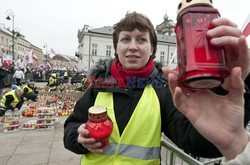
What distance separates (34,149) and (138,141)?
12.7 feet

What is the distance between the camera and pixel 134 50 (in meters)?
1.38

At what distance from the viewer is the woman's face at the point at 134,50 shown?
1.40 metres

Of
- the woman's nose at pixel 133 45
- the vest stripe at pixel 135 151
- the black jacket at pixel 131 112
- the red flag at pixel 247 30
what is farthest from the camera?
the red flag at pixel 247 30

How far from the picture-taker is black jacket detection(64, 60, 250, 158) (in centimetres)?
108

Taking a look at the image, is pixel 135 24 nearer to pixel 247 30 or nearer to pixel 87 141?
pixel 87 141

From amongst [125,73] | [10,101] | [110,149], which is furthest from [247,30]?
[10,101]

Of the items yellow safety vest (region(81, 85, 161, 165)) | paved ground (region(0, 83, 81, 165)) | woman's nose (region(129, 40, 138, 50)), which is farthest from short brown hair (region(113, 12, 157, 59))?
paved ground (region(0, 83, 81, 165))

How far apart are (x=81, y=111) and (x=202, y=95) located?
91cm

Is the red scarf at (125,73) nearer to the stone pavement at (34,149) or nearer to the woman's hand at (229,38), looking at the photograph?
the woman's hand at (229,38)

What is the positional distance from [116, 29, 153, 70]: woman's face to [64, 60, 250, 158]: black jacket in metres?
0.15

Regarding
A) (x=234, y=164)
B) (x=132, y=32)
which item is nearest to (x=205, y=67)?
(x=234, y=164)

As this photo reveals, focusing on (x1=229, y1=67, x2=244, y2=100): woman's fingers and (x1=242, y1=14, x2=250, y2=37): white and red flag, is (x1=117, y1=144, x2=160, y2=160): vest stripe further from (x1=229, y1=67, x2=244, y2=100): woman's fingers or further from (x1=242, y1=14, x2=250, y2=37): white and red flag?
Answer: (x1=242, y1=14, x2=250, y2=37): white and red flag

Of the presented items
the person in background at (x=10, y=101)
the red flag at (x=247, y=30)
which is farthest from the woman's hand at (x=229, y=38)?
the person in background at (x=10, y=101)

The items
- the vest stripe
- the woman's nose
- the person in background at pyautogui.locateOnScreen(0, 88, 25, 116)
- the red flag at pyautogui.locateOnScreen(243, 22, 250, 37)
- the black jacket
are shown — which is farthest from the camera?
the person in background at pyautogui.locateOnScreen(0, 88, 25, 116)
